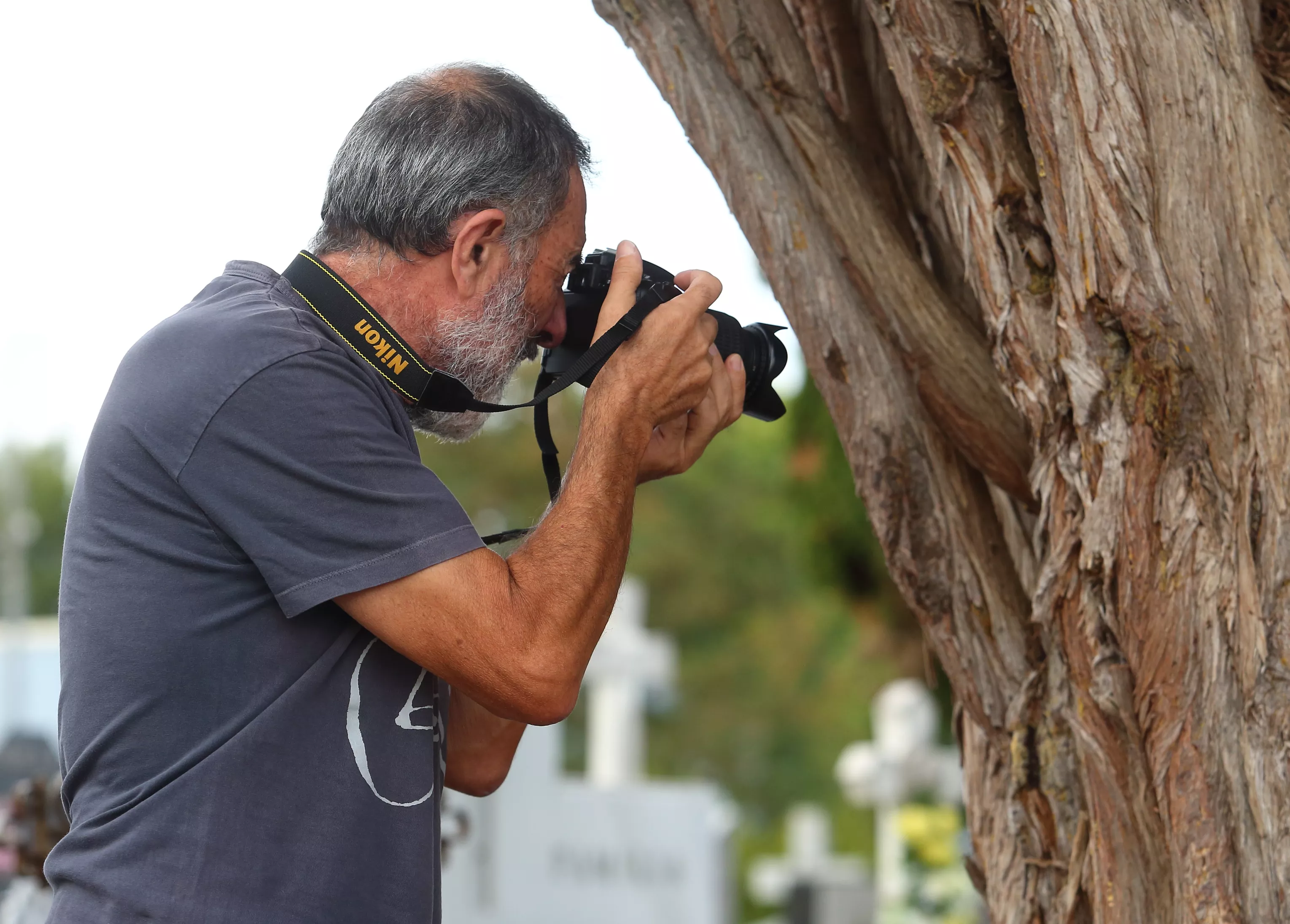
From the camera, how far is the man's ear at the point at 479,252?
67.1 inches

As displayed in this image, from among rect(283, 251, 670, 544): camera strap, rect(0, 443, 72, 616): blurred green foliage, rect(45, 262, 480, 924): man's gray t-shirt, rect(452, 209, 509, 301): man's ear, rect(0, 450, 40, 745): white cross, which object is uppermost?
rect(452, 209, 509, 301): man's ear

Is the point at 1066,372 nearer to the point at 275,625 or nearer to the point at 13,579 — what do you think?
the point at 275,625

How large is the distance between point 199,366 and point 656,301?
0.59 meters

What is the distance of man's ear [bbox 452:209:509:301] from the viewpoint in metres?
1.70

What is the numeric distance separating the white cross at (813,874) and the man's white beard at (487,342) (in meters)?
9.47

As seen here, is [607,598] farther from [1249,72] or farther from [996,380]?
[1249,72]

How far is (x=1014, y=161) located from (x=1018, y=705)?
0.70m

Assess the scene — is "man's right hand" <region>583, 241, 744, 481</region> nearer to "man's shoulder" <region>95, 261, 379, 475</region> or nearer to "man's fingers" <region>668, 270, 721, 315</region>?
"man's fingers" <region>668, 270, 721, 315</region>

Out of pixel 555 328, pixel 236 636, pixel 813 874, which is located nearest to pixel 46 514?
pixel 813 874

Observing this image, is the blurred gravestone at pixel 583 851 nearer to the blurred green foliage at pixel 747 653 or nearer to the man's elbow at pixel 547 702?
the man's elbow at pixel 547 702

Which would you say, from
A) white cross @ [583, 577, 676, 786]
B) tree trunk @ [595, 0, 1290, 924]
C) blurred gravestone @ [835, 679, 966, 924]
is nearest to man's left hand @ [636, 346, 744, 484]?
tree trunk @ [595, 0, 1290, 924]

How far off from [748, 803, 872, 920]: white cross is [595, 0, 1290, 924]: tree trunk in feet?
30.3

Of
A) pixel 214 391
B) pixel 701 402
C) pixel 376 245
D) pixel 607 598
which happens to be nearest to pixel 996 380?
pixel 701 402

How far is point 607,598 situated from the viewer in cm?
157
